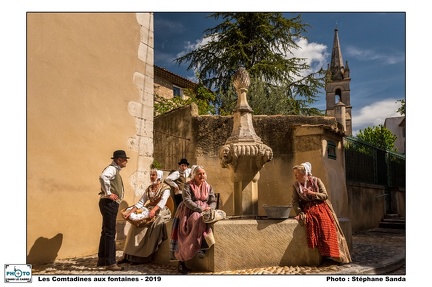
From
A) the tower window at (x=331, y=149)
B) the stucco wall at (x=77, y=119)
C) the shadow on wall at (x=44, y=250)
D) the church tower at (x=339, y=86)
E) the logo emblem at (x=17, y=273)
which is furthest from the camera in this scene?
the church tower at (x=339, y=86)

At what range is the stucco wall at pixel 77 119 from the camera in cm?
602

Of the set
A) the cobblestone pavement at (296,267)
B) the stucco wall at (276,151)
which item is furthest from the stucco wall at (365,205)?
the cobblestone pavement at (296,267)

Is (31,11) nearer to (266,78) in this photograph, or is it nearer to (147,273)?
(147,273)

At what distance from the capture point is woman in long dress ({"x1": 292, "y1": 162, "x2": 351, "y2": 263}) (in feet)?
18.1

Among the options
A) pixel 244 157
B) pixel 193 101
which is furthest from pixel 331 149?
pixel 193 101

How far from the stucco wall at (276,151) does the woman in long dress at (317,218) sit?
3672mm

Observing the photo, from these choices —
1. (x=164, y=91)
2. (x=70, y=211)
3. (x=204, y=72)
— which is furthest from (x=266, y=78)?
(x=70, y=211)

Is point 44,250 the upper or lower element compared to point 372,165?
lower

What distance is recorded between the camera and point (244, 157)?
6.30m

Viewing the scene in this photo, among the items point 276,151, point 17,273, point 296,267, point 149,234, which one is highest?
point 276,151

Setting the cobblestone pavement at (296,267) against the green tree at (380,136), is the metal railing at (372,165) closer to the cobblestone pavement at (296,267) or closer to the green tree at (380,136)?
the cobblestone pavement at (296,267)

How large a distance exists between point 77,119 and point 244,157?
111 inches

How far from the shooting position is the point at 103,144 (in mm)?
7117

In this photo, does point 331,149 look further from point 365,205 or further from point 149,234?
point 149,234
